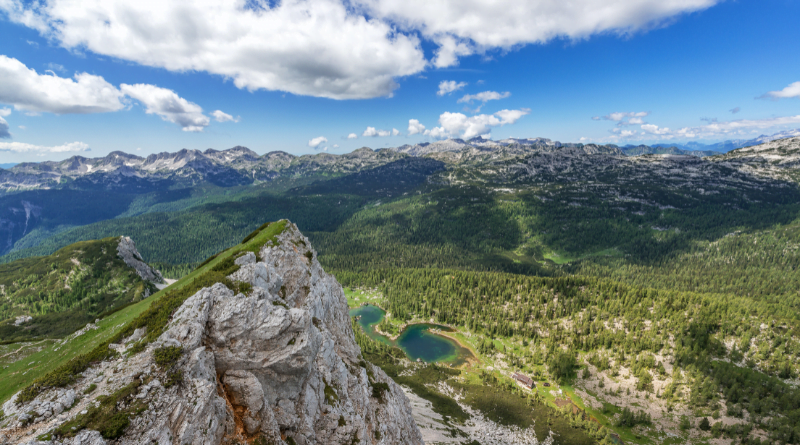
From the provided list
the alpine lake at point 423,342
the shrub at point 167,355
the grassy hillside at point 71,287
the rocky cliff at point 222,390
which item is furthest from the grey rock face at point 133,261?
the shrub at point 167,355

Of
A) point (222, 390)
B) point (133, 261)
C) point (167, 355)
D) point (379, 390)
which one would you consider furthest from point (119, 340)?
point (133, 261)

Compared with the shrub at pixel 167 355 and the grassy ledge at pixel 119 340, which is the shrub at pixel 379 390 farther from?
the shrub at pixel 167 355

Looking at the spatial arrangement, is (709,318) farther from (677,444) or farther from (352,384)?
(352,384)

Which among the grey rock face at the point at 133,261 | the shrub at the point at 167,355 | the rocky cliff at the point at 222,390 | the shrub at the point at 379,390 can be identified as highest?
the shrub at the point at 167,355

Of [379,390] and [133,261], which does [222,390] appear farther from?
[133,261]

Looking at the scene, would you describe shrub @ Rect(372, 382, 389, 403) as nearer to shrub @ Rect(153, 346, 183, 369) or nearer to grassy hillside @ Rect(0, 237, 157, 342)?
shrub @ Rect(153, 346, 183, 369)

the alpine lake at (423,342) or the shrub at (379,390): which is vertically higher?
the shrub at (379,390)
